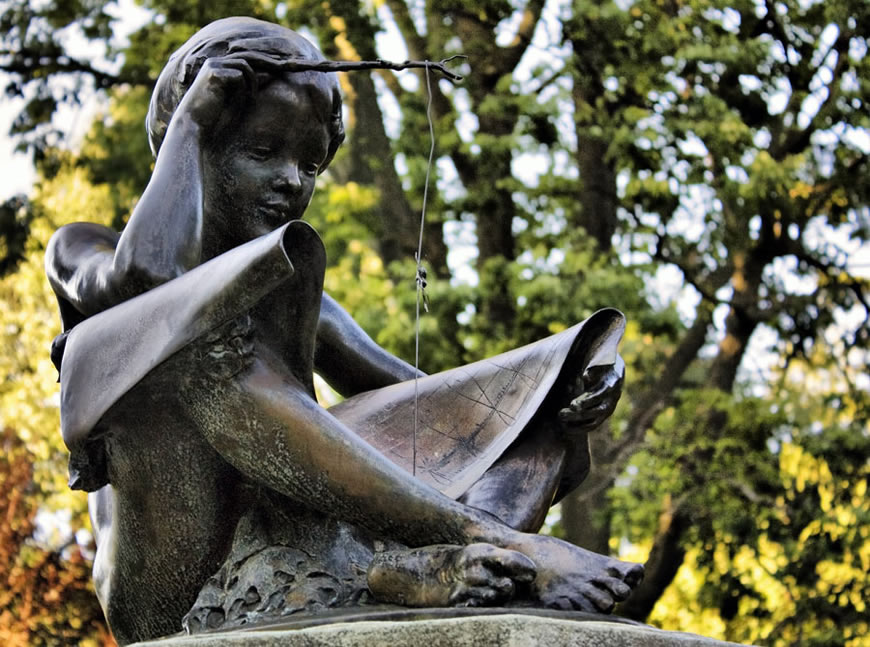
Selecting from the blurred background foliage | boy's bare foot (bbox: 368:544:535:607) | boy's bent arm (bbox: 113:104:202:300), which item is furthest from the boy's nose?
the blurred background foliage

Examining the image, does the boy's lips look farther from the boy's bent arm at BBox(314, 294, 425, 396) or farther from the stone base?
the stone base

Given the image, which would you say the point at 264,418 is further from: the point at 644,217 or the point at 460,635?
the point at 644,217

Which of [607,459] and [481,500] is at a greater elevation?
[481,500]

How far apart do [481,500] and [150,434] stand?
890 mm

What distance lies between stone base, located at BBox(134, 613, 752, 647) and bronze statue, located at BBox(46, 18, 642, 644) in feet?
0.84

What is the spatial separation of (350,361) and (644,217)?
9.68 m

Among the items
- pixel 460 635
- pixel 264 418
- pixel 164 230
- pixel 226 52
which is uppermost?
pixel 226 52

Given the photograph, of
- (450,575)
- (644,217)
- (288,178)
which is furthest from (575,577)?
(644,217)

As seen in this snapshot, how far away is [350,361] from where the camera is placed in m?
5.17

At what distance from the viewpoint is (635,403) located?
51.5 feet

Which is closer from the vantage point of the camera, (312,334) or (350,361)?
(312,334)

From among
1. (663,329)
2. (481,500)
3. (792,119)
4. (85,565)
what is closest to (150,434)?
(481,500)

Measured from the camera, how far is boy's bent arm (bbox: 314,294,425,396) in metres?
5.16

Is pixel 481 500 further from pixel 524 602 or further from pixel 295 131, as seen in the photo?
pixel 295 131
